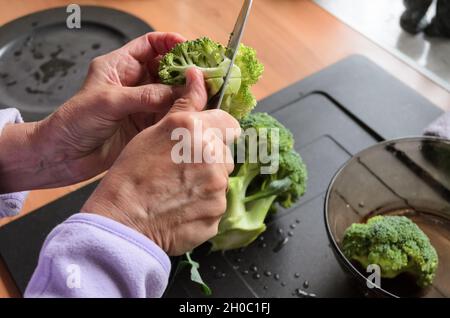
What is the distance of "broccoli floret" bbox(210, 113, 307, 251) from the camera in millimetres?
897

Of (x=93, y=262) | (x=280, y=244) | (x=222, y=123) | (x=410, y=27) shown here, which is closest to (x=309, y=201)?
(x=280, y=244)

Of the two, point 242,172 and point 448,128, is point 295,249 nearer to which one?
point 242,172

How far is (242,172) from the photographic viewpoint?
0.92 metres

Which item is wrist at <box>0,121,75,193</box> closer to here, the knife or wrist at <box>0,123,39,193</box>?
wrist at <box>0,123,39,193</box>

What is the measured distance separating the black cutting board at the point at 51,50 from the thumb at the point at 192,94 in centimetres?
59

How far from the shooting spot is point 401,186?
0.96 metres

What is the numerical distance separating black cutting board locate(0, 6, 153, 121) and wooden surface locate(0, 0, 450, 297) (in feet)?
0.19

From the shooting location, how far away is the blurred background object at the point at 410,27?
129 centimetres

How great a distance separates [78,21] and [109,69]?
0.61 meters

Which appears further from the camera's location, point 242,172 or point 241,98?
point 242,172

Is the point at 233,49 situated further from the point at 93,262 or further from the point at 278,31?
the point at 278,31

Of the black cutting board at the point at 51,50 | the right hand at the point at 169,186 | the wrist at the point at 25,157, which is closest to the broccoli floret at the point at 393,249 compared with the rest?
the right hand at the point at 169,186

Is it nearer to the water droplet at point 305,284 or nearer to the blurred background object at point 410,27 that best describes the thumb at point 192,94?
the water droplet at point 305,284
